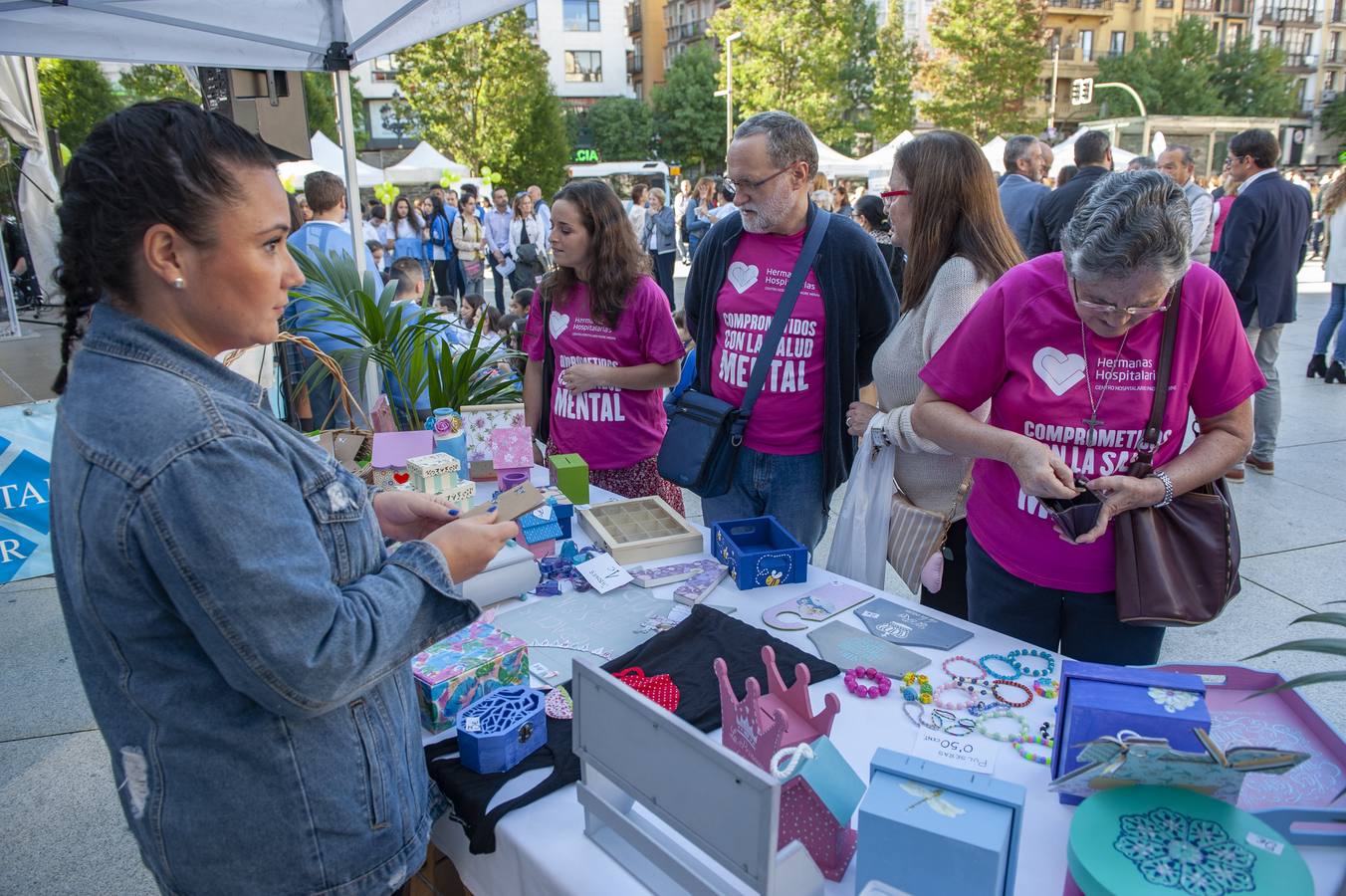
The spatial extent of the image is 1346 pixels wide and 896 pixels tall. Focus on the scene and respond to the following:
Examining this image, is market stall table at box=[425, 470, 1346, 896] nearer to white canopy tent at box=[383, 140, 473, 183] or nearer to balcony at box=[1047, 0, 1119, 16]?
A: white canopy tent at box=[383, 140, 473, 183]

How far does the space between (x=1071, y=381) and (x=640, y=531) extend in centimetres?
111

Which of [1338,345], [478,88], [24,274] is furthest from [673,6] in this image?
[1338,345]

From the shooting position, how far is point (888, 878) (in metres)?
1.05

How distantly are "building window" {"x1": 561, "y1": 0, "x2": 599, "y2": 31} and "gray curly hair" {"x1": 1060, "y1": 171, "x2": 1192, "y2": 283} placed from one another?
5072cm

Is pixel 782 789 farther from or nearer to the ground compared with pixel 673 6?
nearer to the ground

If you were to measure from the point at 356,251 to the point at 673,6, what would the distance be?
53.9m

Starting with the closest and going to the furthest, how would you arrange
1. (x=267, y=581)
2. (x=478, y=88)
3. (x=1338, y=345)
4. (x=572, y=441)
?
(x=267, y=581) < (x=572, y=441) < (x=1338, y=345) < (x=478, y=88)

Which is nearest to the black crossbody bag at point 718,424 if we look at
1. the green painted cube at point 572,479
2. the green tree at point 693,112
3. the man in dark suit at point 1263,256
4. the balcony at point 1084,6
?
the green painted cube at point 572,479

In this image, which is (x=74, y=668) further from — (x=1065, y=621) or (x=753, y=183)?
(x=1065, y=621)

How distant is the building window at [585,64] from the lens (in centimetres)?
4706

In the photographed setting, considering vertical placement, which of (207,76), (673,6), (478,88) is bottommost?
(207,76)

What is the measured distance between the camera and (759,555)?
200 centimetres

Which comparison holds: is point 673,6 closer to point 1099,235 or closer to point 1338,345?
point 1338,345

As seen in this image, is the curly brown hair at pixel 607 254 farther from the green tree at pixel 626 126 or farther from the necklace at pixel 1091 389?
the green tree at pixel 626 126
